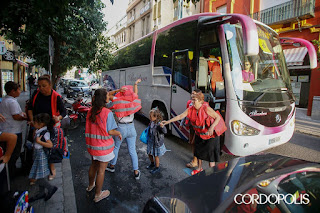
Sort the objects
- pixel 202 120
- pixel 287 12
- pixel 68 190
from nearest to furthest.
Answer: pixel 68 190 < pixel 202 120 < pixel 287 12

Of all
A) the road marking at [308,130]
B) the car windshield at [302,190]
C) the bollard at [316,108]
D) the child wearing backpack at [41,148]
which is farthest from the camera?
the bollard at [316,108]

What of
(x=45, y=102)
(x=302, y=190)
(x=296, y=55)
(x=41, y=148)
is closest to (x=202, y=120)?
(x=302, y=190)

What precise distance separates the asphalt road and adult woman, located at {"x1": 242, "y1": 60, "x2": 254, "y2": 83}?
204cm

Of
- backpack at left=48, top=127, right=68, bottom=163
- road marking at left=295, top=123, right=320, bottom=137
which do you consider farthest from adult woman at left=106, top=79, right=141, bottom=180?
road marking at left=295, top=123, right=320, bottom=137

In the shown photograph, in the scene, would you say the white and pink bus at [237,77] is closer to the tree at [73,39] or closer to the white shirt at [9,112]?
the white shirt at [9,112]

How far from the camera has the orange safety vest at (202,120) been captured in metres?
3.54

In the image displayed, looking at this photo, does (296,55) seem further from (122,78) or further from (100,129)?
(100,129)

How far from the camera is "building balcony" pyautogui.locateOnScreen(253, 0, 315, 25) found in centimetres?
1163

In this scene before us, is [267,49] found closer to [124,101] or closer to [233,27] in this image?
[233,27]

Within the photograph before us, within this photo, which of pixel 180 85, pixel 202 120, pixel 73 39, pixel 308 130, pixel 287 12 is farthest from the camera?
pixel 287 12

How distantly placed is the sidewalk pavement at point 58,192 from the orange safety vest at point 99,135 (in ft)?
2.84

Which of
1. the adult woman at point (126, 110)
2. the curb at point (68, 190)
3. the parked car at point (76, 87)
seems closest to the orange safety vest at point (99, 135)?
the adult woman at point (126, 110)

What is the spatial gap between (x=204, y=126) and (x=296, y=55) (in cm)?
1174

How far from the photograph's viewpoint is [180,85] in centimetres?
557
